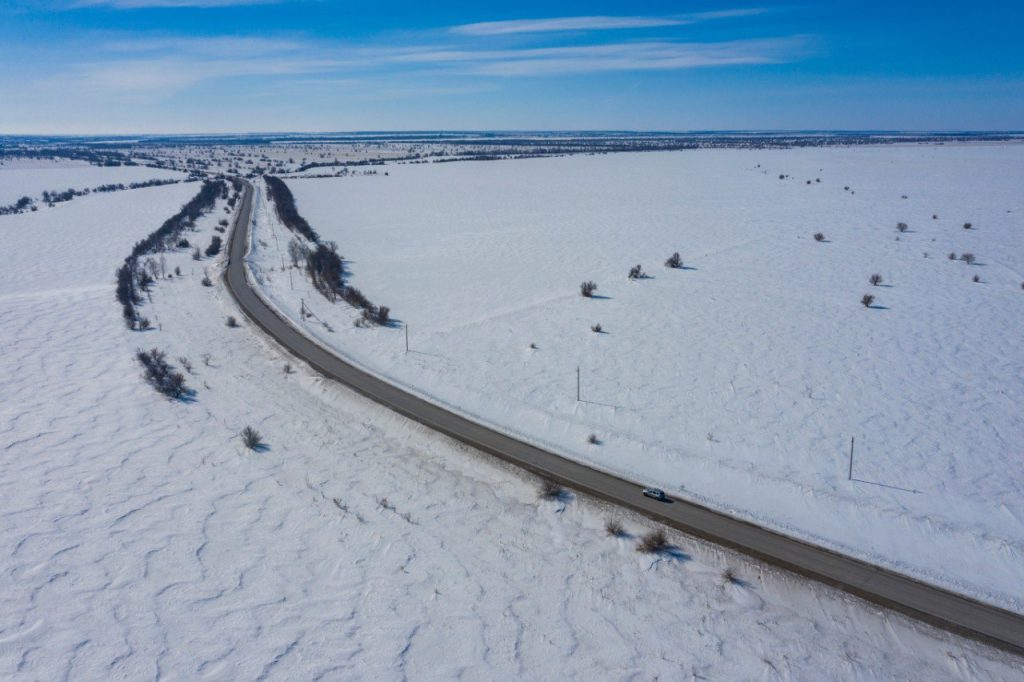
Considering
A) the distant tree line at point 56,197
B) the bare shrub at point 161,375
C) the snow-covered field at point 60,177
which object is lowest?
the bare shrub at point 161,375

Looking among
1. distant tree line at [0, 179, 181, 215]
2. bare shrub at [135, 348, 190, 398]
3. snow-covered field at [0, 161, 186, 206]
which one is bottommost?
bare shrub at [135, 348, 190, 398]

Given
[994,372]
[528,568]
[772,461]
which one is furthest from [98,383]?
[994,372]

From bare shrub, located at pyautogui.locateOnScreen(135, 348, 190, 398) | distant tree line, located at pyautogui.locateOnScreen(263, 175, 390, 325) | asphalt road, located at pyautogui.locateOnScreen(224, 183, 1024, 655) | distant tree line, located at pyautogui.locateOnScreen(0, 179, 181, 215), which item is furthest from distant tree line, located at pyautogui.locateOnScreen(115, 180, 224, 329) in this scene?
distant tree line, located at pyautogui.locateOnScreen(0, 179, 181, 215)

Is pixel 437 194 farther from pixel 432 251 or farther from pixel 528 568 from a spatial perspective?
pixel 528 568

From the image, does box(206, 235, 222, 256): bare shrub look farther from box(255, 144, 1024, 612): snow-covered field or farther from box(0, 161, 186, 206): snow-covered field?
box(0, 161, 186, 206): snow-covered field

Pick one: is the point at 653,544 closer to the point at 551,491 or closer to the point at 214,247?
the point at 551,491

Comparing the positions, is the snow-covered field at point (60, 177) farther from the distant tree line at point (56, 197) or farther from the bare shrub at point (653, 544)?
the bare shrub at point (653, 544)

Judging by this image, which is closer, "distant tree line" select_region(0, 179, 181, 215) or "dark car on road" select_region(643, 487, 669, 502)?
"dark car on road" select_region(643, 487, 669, 502)

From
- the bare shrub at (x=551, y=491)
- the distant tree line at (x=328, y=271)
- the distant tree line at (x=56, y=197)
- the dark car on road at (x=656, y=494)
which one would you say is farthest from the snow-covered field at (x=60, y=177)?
the dark car on road at (x=656, y=494)
